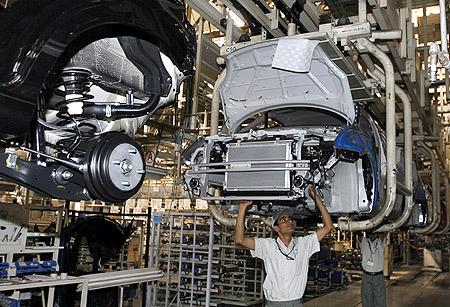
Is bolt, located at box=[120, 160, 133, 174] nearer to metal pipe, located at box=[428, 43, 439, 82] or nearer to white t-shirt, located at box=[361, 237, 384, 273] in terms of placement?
metal pipe, located at box=[428, 43, 439, 82]

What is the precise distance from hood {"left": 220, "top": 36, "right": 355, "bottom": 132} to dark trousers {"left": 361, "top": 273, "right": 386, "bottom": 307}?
15.7 feet

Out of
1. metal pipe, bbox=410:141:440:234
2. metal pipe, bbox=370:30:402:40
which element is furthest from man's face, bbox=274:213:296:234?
metal pipe, bbox=410:141:440:234

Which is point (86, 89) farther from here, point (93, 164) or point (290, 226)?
point (290, 226)

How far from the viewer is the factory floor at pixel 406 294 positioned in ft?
35.1

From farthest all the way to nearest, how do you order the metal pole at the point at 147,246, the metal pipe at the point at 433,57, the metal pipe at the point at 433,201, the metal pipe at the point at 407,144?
the metal pole at the point at 147,246
the metal pipe at the point at 433,201
the metal pipe at the point at 407,144
the metal pipe at the point at 433,57

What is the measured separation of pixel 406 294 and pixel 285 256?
9754 millimetres

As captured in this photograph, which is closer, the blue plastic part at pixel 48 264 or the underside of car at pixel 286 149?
the underside of car at pixel 286 149

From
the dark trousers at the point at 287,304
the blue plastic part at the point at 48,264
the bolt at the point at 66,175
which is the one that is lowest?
the dark trousers at the point at 287,304

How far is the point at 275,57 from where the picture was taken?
10.2 feet

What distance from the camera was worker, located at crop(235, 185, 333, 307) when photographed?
394cm

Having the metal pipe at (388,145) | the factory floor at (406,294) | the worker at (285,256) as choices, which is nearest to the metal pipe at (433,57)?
the metal pipe at (388,145)

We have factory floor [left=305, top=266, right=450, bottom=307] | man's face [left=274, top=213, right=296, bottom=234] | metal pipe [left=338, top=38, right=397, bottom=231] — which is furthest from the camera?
factory floor [left=305, top=266, right=450, bottom=307]

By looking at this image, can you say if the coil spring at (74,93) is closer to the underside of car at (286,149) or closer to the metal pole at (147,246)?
the underside of car at (286,149)

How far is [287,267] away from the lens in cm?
397
